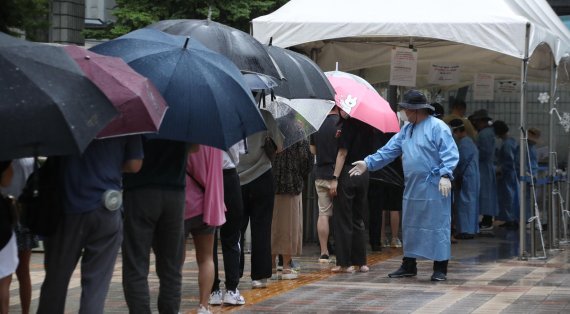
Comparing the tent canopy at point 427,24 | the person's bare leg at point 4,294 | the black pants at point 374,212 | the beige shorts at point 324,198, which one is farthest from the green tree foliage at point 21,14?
the person's bare leg at point 4,294

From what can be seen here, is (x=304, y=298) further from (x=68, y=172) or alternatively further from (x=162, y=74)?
(x=68, y=172)

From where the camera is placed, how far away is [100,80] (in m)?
6.67

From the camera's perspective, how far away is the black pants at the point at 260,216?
1053cm

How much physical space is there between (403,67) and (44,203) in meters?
10.2

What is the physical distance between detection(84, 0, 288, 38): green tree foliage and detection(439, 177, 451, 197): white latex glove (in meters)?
15.5

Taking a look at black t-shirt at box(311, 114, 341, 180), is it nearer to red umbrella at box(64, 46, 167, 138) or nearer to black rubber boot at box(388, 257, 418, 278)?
black rubber boot at box(388, 257, 418, 278)

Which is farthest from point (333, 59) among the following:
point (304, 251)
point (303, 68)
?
point (303, 68)

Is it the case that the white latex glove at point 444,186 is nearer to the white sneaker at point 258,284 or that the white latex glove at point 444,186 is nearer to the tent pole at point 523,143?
the white sneaker at point 258,284

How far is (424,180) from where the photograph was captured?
468 inches

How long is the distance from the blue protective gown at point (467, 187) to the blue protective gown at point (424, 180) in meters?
5.58

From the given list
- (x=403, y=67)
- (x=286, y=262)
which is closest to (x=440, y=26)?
(x=403, y=67)

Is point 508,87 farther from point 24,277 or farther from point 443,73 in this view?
point 24,277

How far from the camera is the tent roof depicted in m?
13.8

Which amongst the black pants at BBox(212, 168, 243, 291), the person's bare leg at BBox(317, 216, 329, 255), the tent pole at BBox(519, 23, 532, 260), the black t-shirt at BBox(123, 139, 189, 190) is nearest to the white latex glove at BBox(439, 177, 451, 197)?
the person's bare leg at BBox(317, 216, 329, 255)
